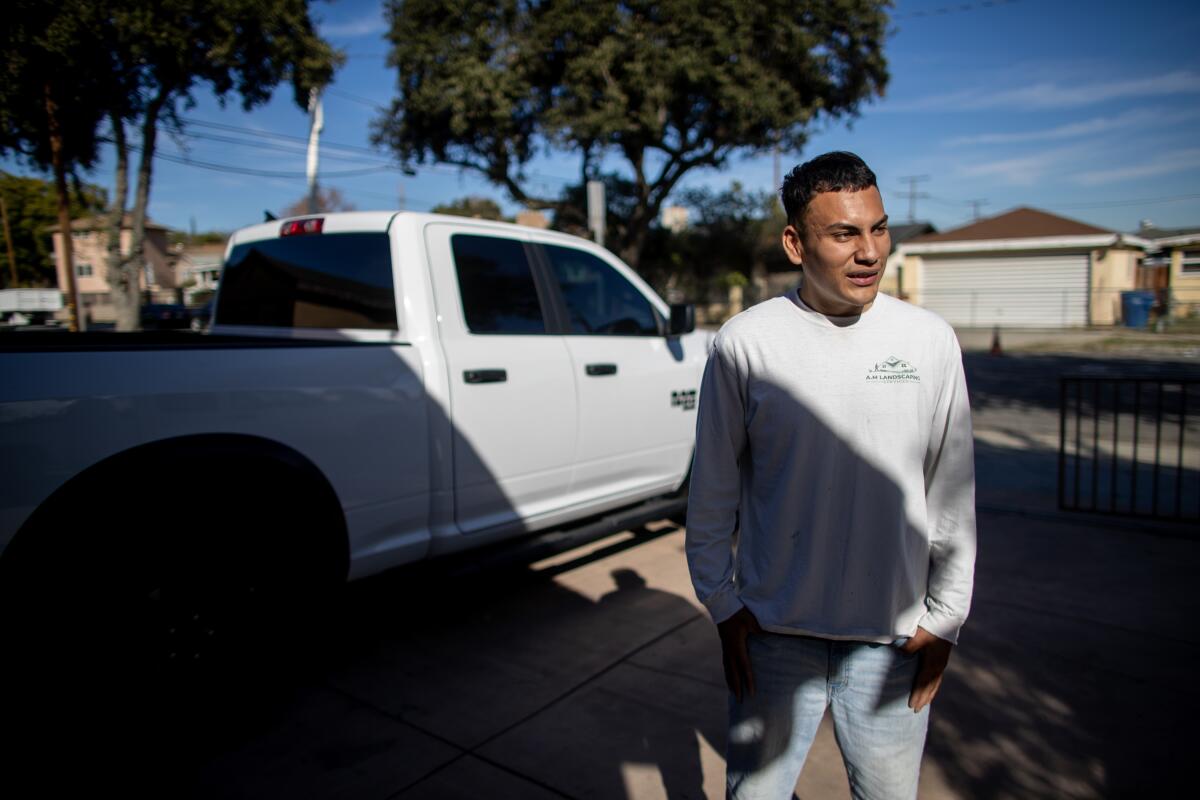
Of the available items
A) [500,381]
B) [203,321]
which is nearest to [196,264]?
[203,321]

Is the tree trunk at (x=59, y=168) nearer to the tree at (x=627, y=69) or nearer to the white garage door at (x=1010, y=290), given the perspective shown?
the tree at (x=627, y=69)

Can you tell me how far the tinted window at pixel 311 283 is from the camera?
3.80m

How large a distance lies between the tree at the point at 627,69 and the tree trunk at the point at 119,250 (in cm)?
930

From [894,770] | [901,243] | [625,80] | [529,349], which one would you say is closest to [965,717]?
[894,770]

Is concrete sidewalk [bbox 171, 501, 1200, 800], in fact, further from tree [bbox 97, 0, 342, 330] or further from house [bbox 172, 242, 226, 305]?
→ house [bbox 172, 242, 226, 305]

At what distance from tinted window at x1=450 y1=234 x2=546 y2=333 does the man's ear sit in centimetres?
226

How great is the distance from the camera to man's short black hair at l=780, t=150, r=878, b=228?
1660 mm

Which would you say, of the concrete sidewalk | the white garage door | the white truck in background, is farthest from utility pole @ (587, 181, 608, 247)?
the white truck in background

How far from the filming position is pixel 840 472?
164 centimetres

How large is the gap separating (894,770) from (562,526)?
286cm

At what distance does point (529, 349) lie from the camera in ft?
13.1

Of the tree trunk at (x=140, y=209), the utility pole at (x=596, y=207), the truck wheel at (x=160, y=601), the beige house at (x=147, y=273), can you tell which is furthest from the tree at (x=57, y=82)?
the beige house at (x=147, y=273)

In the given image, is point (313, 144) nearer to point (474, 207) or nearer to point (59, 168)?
point (59, 168)

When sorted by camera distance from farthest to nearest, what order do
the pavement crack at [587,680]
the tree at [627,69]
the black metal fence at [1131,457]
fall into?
the tree at [627,69]
the black metal fence at [1131,457]
the pavement crack at [587,680]
